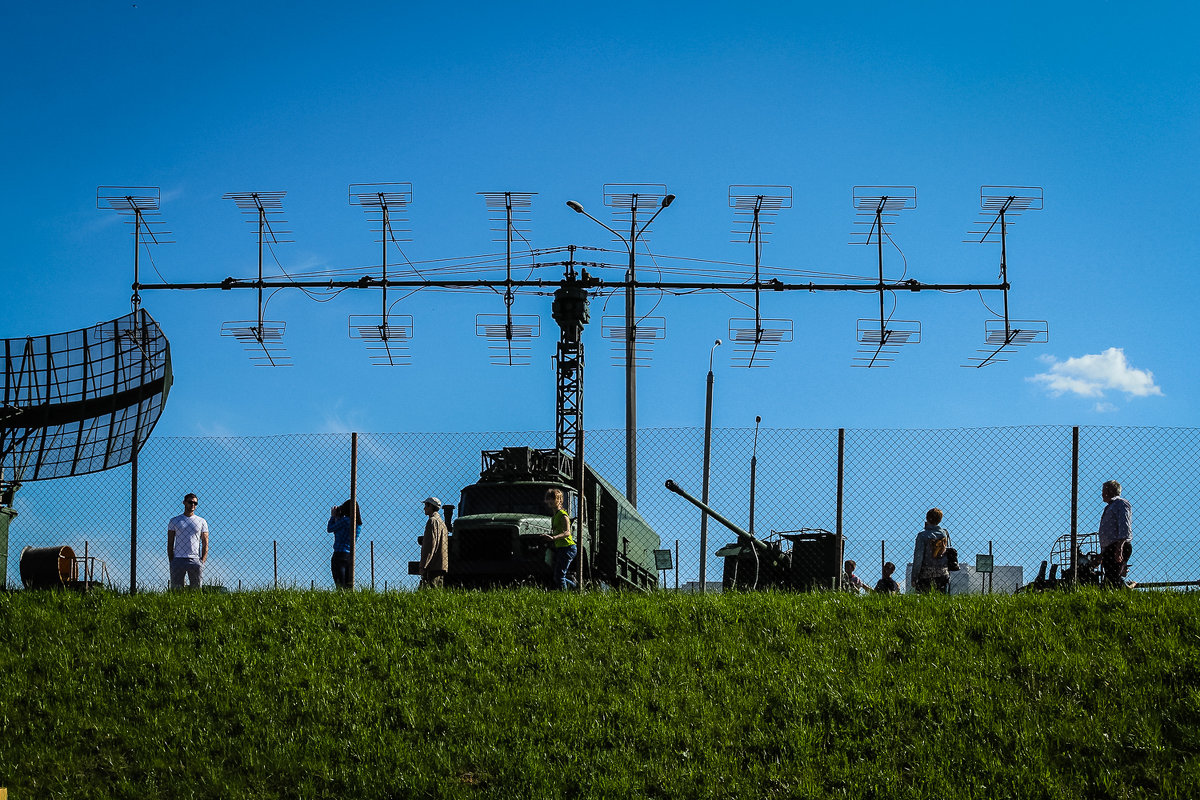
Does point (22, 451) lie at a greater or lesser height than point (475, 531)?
greater

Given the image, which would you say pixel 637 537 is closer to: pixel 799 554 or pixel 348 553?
pixel 799 554

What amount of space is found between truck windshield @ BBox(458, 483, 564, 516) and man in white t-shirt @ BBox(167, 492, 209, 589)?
471cm

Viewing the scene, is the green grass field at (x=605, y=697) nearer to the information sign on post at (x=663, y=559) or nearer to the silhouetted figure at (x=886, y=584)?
the information sign on post at (x=663, y=559)

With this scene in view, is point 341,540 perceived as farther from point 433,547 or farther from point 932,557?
point 932,557

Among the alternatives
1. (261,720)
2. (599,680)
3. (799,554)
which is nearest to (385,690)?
(261,720)

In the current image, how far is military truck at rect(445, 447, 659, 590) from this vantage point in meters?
18.8

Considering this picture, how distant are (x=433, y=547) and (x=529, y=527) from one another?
2023 millimetres

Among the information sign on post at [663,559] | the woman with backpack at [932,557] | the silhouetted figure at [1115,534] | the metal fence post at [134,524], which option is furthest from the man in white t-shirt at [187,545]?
the silhouetted figure at [1115,534]

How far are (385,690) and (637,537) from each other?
1076cm

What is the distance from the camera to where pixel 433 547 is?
17.4 meters

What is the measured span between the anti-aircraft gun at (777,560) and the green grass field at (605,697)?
5.27 m

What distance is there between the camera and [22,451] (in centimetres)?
1819

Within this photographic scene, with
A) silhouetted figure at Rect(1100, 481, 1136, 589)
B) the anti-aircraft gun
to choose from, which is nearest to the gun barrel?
the anti-aircraft gun

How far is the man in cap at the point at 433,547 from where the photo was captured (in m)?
17.3
